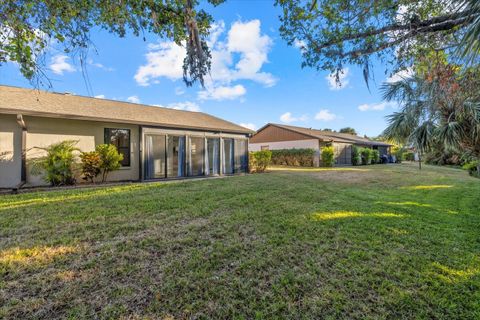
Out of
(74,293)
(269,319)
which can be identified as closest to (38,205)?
(74,293)

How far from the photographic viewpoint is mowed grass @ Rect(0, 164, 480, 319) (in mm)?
2135

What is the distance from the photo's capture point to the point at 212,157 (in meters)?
12.5

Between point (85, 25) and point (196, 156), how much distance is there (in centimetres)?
793

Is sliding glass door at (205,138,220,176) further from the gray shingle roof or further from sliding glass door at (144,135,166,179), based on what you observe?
sliding glass door at (144,135,166,179)

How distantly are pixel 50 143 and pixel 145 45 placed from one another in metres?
6.59

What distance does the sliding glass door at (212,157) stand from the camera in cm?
1220

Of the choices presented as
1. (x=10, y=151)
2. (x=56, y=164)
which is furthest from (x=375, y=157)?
(x=10, y=151)

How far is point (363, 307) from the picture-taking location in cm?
214

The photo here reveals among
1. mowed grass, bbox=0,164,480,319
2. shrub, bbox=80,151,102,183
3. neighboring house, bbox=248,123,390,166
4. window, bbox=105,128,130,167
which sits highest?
neighboring house, bbox=248,123,390,166

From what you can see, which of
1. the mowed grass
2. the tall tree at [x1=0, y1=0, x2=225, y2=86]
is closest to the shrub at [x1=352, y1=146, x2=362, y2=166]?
the mowed grass

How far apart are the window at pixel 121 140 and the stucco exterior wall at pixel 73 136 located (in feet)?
0.47

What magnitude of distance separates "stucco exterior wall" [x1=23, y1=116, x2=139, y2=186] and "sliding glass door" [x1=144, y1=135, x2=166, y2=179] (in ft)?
1.95

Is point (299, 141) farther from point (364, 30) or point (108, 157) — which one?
point (364, 30)

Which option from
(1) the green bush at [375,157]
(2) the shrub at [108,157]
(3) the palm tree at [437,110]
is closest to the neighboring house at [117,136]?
(2) the shrub at [108,157]
